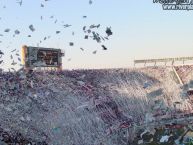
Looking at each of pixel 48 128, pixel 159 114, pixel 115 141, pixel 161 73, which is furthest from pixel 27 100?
pixel 161 73

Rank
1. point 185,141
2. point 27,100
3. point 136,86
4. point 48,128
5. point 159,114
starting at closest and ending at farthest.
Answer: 1. point 185,141
2. point 48,128
3. point 27,100
4. point 159,114
5. point 136,86

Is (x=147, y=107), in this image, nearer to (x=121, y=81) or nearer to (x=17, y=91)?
(x=121, y=81)

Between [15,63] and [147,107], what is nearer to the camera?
[15,63]

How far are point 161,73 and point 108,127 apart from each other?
13.7 metres

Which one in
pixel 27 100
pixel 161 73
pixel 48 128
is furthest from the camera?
pixel 161 73

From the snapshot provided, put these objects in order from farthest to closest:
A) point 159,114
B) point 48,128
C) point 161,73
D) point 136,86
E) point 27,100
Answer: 1. point 161,73
2. point 136,86
3. point 159,114
4. point 27,100
5. point 48,128

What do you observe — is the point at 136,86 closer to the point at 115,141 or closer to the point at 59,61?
the point at 59,61

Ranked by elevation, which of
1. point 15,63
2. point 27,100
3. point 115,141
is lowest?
point 115,141

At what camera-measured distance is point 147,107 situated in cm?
3375

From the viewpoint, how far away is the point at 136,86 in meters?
37.3

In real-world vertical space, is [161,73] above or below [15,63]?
below

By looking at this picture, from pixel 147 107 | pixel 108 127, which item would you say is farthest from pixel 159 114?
pixel 108 127

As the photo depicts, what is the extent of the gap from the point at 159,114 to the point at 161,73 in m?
9.61

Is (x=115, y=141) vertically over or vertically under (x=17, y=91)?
under
